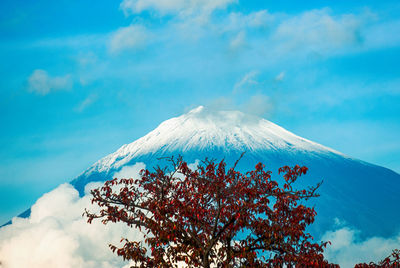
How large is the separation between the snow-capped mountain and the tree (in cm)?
14721

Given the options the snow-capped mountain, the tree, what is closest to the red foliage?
the tree

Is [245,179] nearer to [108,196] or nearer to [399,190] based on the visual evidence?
[108,196]

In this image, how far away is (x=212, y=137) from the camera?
6900 inches

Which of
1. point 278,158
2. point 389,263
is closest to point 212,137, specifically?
point 278,158

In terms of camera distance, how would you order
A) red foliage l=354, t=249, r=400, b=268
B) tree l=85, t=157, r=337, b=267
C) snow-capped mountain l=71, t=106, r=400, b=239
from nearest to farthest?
tree l=85, t=157, r=337, b=267, red foliage l=354, t=249, r=400, b=268, snow-capped mountain l=71, t=106, r=400, b=239

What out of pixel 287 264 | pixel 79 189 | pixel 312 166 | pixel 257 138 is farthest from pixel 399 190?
pixel 287 264

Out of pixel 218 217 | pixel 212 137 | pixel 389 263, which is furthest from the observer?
pixel 212 137

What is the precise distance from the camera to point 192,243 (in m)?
11.8

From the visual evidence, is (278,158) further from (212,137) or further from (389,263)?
(389,263)

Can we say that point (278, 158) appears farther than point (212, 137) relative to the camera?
No

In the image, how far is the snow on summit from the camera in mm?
169875

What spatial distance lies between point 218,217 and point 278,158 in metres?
156

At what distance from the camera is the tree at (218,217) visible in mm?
11305

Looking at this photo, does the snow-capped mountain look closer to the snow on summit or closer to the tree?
the snow on summit
